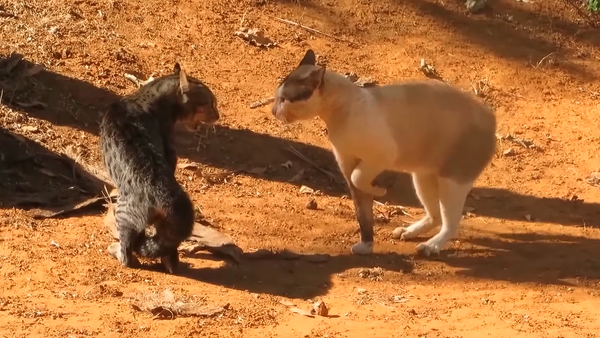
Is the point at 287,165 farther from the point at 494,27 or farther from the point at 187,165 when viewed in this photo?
the point at 494,27

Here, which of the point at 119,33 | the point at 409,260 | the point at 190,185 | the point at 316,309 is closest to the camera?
the point at 316,309

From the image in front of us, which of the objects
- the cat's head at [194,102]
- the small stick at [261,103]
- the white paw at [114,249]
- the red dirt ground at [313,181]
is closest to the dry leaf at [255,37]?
the red dirt ground at [313,181]

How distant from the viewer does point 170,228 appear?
713 centimetres

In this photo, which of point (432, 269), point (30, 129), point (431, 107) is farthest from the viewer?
point (30, 129)

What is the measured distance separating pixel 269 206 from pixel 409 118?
1.78 m

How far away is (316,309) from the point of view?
669 cm

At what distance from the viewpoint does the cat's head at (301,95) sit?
7.69 meters

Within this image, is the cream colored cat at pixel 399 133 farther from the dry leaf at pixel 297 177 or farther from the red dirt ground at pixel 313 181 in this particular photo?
A: the dry leaf at pixel 297 177

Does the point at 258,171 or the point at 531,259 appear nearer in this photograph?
the point at 531,259

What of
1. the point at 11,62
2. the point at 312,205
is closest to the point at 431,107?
the point at 312,205

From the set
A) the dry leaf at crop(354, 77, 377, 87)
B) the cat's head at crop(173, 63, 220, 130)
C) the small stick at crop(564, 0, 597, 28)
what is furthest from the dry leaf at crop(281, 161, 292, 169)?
the small stick at crop(564, 0, 597, 28)

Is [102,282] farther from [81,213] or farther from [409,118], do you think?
[409,118]

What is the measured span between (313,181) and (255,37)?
9.69 ft

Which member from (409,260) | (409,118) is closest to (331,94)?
(409,118)
